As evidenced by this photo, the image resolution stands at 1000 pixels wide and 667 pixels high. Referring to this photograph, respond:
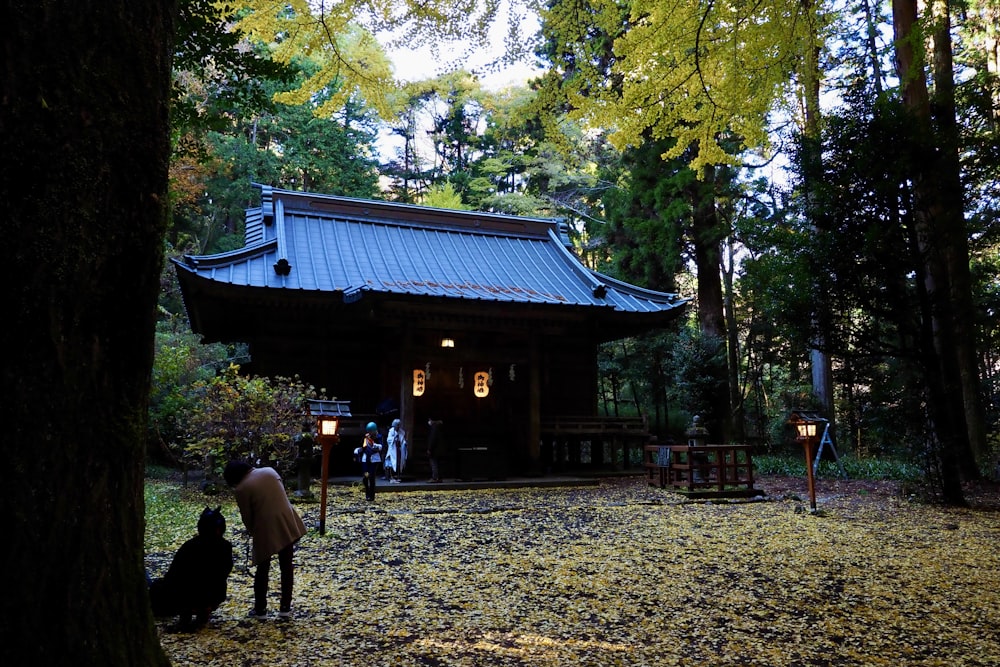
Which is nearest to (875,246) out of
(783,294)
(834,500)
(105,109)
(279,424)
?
(783,294)

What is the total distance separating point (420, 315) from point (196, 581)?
7753 millimetres

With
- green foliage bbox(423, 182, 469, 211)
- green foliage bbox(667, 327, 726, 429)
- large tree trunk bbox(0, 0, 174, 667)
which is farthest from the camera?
green foliage bbox(423, 182, 469, 211)

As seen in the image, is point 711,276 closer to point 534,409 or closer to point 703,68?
point 534,409

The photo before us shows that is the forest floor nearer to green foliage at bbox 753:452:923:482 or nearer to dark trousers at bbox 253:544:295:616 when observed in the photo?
dark trousers at bbox 253:544:295:616

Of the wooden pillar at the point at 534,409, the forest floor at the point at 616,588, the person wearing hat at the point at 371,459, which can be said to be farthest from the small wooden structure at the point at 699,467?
the person wearing hat at the point at 371,459

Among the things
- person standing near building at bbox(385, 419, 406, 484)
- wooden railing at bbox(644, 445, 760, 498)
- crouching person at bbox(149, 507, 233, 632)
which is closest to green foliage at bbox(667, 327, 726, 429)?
wooden railing at bbox(644, 445, 760, 498)

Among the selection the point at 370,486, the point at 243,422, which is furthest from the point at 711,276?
the point at 243,422

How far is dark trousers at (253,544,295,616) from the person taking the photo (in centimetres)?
390

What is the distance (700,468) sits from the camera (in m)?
10.1

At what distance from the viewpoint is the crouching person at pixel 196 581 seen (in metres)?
3.62

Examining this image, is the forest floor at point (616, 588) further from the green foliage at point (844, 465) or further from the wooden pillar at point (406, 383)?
the green foliage at point (844, 465)

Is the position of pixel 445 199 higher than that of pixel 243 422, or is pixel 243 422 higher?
pixel 445 199

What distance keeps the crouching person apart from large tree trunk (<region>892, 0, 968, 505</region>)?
27.8 ft

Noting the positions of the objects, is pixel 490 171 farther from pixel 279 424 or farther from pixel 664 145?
pixel 279 424
